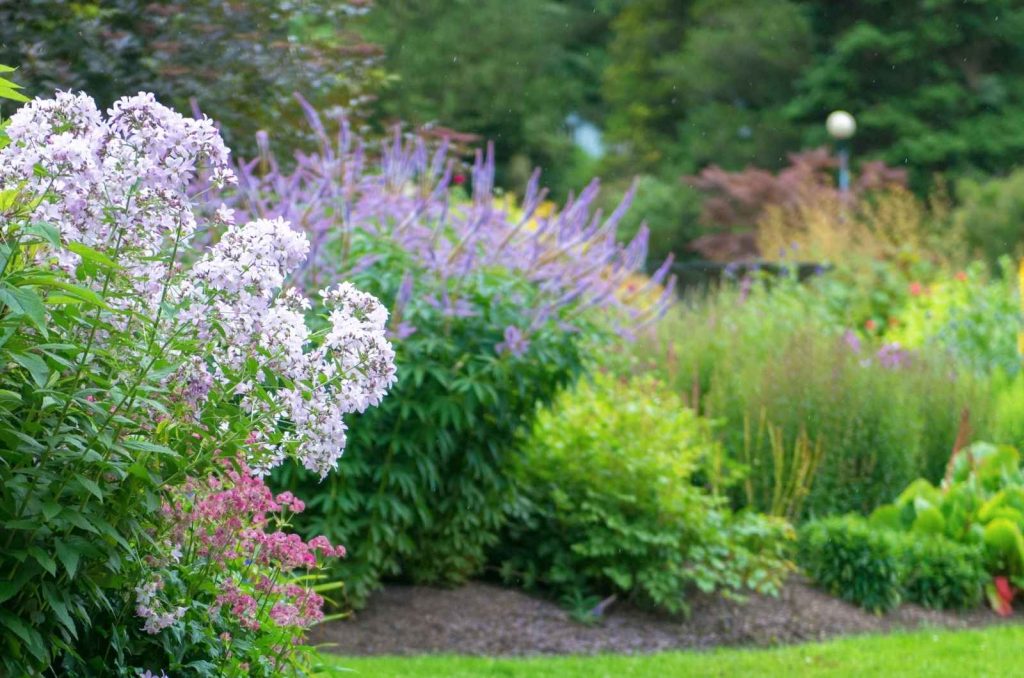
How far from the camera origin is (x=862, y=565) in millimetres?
6266

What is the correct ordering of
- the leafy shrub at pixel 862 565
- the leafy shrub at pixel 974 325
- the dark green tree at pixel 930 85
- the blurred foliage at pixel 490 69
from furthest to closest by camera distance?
the blurred foliage at pixel 490 69 < the dark green tree at pixel 930 85 < the leafy shrub at pixel 974 325 < the leafy shrub at pixel 862 565

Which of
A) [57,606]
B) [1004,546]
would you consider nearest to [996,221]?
[1004,546]

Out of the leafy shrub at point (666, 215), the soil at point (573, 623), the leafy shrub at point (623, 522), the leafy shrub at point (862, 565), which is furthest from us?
the leafy shrub at point (666, 215)

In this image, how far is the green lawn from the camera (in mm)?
4969

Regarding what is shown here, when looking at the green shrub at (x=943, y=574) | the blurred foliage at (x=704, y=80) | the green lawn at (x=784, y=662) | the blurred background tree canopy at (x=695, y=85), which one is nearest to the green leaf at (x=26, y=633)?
the green lawn at (x=784, y=662)

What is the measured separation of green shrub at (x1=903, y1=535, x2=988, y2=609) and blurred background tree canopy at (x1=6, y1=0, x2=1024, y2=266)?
14.5 meters

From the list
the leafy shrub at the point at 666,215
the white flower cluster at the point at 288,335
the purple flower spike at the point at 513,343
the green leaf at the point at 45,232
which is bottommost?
the leafy shrub at the point at 666,215

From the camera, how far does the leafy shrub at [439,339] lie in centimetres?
532

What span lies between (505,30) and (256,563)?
2966cm

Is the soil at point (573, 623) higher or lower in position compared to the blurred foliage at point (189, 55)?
lower

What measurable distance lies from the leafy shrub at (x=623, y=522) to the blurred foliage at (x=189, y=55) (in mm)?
2455

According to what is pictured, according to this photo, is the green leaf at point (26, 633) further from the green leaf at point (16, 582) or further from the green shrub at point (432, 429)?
the green shrub at point (432, 429)

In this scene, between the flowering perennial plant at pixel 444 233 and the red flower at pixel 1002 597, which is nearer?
the flowering perennial plant at pixel 444 233

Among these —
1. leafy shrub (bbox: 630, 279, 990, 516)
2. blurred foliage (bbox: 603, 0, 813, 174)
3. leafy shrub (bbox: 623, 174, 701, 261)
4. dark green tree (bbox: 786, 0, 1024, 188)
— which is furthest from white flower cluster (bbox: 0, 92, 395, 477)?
blurred foliage (bbox: 603, 0, 813, 174)
